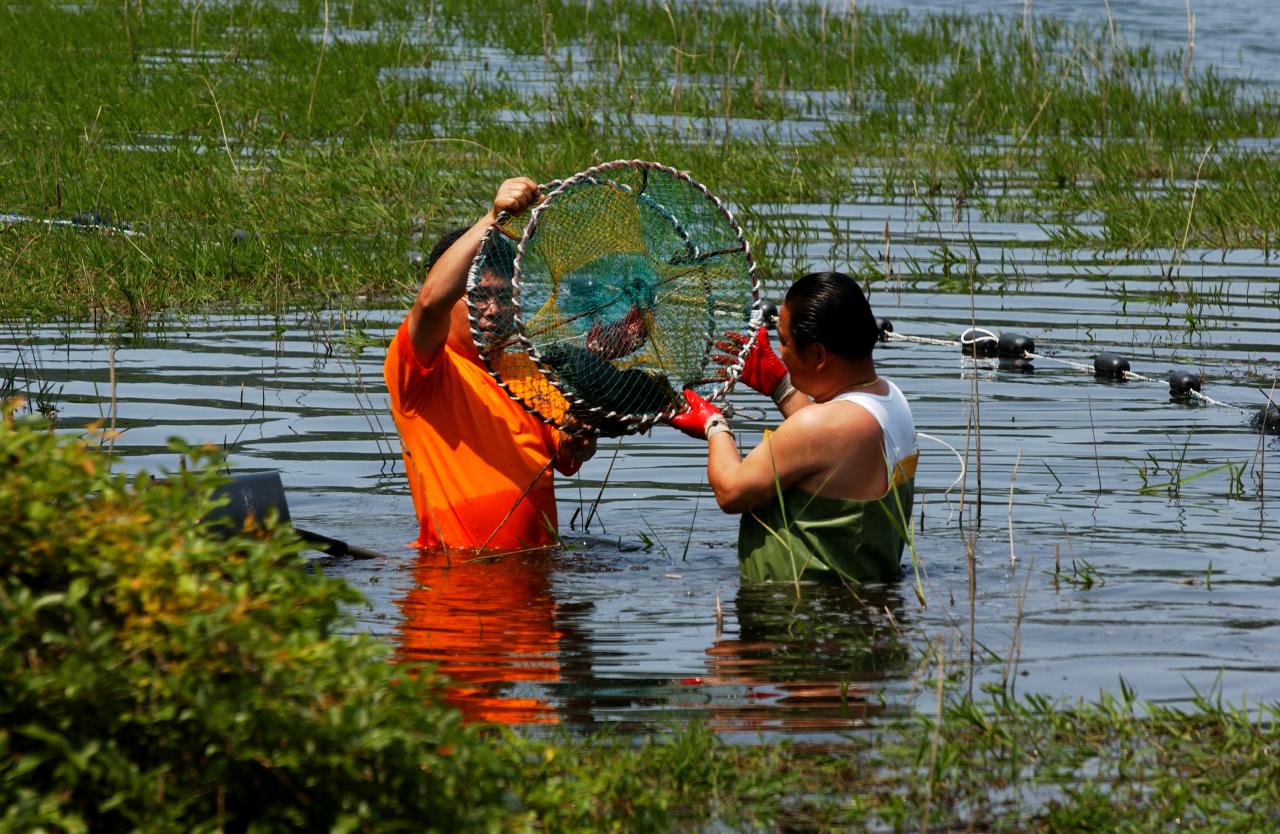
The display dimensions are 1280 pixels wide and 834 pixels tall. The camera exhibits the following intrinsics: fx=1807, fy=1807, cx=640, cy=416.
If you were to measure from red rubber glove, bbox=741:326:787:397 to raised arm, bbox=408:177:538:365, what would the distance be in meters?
0.99

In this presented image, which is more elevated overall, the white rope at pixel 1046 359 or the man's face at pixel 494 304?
the man's face at pixel 494 304

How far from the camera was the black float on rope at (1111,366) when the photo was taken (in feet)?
29.1

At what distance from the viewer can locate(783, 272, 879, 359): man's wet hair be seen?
17.4ft

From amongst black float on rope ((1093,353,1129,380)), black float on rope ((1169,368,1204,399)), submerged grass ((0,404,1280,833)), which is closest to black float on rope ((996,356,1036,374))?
black float on rope ((1093,353,1129,380))

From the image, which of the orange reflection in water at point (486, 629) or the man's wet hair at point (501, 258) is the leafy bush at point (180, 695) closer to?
the orange reflection in water at point (486, 629)

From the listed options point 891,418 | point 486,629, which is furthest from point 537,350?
point 891,418

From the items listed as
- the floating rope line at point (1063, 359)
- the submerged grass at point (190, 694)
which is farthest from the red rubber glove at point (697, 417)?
the floating rope line at point (1063, 359)

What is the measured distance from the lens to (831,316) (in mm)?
5312

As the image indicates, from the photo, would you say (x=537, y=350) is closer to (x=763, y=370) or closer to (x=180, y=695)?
(x=763, y=370)

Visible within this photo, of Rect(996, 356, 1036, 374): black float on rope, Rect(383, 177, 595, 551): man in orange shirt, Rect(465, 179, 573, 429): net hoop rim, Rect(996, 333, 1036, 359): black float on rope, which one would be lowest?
Rect(996, 356, 1036, 374): black float on rope

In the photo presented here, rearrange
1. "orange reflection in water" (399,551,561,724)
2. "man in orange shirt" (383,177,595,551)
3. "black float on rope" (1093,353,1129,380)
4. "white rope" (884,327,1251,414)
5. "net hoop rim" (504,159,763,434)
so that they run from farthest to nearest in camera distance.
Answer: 1. "black float on rope" (1093,353,1129,380)
2. "white rope" (884,327,1251,414)
3. "man in orange shirt" (383,177,595,551)
4. "net hoop rim" (504,159,763,434)
5. "orange reflection in water" (399,551,561,724)

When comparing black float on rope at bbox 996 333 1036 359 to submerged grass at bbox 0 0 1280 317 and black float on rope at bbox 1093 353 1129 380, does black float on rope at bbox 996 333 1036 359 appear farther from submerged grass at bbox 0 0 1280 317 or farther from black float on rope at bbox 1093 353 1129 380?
submerged grass at bbox 0 0 1280 317

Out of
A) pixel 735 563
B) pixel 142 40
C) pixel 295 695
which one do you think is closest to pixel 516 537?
pixel 735 563

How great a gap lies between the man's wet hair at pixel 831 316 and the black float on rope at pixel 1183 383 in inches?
141
